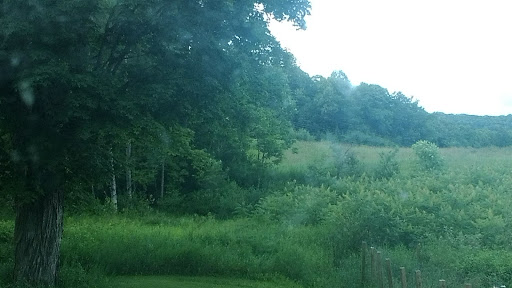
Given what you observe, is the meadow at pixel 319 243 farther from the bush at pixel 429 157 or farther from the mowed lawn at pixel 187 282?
the bush at pixel 429 157

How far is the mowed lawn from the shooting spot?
13.0m

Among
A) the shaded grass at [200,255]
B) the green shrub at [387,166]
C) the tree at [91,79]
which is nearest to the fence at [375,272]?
the shaded grass at [200,255]

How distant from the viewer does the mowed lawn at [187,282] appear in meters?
13.0

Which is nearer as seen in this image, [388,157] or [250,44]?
[250,44]

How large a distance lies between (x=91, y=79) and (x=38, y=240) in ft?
12.3

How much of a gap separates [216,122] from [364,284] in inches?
192

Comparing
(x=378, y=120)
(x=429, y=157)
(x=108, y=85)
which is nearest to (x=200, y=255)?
(x=108, y=85)

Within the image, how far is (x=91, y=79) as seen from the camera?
31.2ft

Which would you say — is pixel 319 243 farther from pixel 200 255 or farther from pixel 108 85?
pixel 108 85

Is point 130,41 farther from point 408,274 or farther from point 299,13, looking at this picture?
point 408,274

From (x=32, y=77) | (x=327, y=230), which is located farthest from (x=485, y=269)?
(x=32, y=77)

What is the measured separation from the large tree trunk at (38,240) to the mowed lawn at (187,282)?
1759 mm

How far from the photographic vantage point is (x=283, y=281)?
14.2m

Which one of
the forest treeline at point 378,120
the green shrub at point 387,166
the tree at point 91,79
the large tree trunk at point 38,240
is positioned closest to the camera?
the tree at point 91,79
